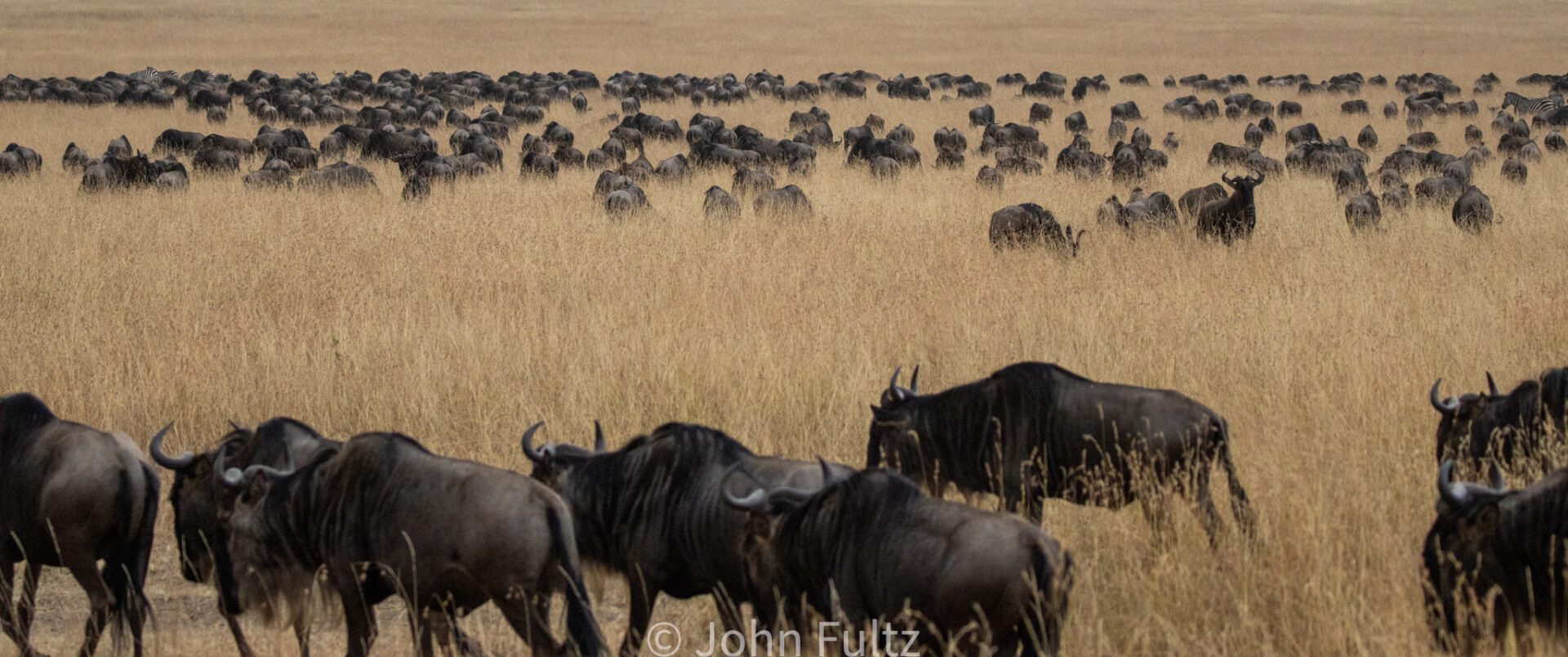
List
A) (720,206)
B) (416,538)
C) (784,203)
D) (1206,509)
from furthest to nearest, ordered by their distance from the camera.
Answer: (784,203)
(720,206)
(1206,509)
(416,538)

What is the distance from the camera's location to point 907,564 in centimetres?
374

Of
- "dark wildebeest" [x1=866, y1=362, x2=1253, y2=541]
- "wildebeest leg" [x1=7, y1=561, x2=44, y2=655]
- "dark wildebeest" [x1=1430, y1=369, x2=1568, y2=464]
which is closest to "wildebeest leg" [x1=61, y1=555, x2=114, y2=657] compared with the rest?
"wildebeest leg" [x1=7, y1=561, x2=44, y2=655]

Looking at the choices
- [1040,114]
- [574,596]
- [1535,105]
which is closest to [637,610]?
[574,596]

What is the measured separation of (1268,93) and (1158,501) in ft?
119

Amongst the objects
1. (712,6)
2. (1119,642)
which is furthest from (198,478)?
(712,6)

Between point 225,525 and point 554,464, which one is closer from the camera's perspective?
point 225,525

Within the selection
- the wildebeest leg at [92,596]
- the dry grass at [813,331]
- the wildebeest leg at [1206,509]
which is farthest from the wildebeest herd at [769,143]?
the wildebeest leg at [92,596]

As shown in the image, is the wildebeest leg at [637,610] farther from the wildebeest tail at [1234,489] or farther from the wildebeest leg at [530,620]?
the wildebeest tail at [1234,489]

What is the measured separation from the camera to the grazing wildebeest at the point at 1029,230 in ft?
38.8

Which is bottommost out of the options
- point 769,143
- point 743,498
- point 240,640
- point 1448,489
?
point 240,640

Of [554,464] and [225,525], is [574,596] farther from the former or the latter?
[225,525]

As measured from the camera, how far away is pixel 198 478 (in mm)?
4754

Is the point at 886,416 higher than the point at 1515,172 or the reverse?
the reverse

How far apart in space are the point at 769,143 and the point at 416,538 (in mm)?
18038
